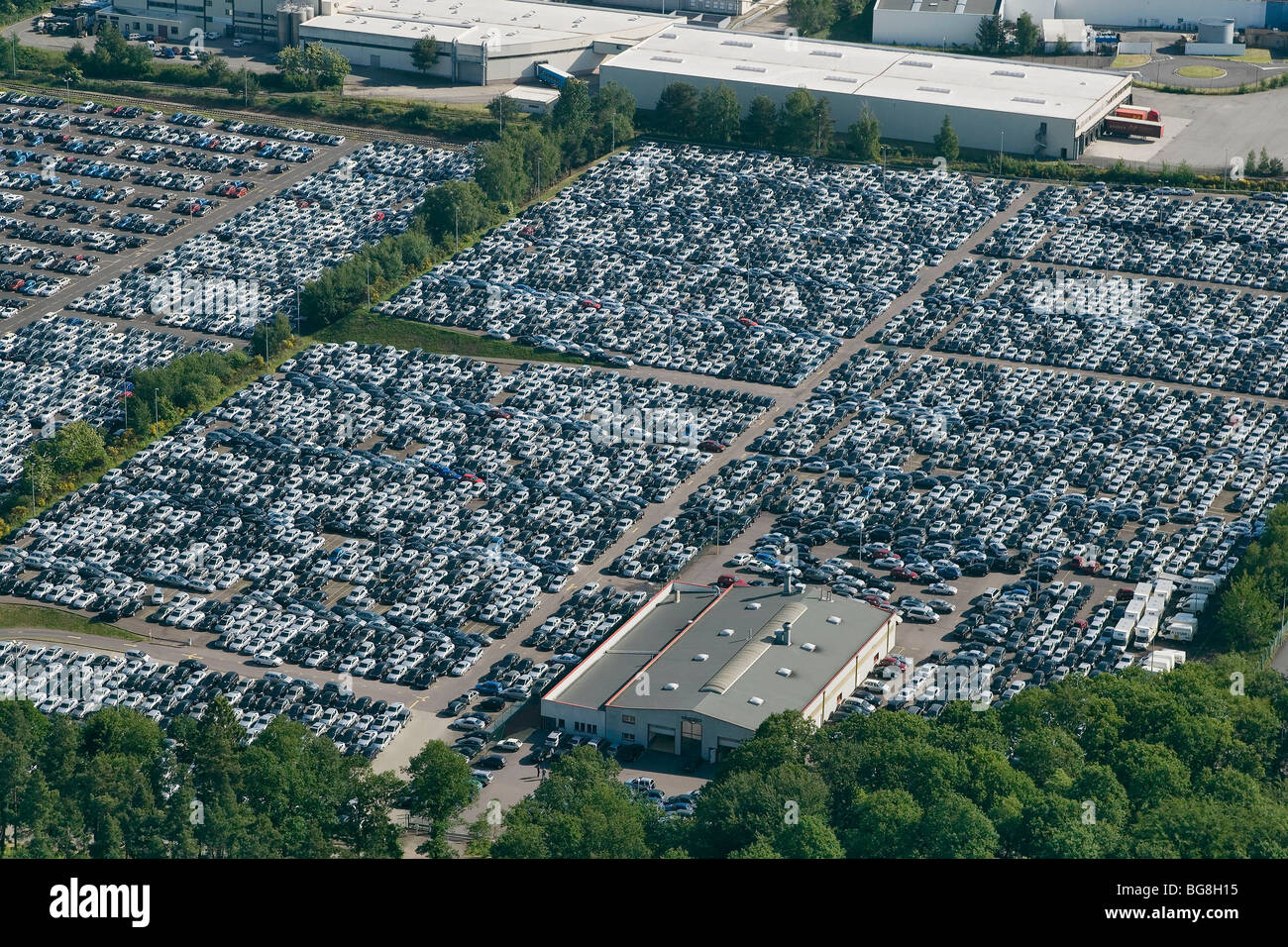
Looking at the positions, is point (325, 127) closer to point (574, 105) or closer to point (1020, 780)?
point (574, 105)

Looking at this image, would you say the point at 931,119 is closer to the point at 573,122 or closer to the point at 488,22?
the point at 573,122

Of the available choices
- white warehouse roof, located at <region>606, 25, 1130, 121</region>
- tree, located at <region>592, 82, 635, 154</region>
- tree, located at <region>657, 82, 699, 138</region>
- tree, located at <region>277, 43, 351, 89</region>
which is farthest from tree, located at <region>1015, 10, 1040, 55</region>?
tree, located at <region>277, 43, 351, 89</region>

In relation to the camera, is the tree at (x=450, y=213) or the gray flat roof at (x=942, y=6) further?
the gray flat roof at (x=942, y=6)

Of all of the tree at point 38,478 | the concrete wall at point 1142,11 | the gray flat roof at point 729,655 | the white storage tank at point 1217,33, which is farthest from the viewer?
the concrete wall at point 1142,11

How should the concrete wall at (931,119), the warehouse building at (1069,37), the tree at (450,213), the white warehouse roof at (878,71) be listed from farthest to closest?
the warehouse building at (1069,37)
the white warehouse roof at (878,71)
the concrete wall at (931,119)
the tree at (450,213)

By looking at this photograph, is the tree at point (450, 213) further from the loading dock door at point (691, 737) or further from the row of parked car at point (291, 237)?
the loading dock door at point (691, 737)

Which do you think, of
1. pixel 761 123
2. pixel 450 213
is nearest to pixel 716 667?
pixel 450 213

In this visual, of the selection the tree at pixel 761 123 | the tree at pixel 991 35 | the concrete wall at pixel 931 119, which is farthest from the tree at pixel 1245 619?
the tree at pixel 991 35
